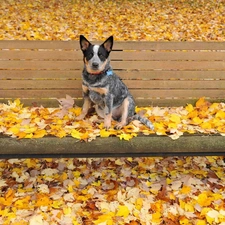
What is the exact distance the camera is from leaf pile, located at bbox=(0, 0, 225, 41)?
8555 mm

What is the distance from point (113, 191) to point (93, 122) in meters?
0.76

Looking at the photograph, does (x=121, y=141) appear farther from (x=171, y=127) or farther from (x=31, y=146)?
(x=31, y=146)

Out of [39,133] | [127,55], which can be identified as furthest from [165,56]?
[39,133]

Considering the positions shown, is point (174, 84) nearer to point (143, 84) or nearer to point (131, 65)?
point (143, 84)

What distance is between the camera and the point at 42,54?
3930 mm

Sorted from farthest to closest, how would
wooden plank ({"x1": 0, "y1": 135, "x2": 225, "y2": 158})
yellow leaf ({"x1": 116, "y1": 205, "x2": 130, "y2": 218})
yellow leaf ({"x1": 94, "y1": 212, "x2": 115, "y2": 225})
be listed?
yellow leaf ({"x1": 116, "y1": 205, "x2": 130, "y2": 218})
yellow leaf ({"x1": 94, "y1": 212, "x2": 115, "y2": 225})
wooden plank ({"x1": 0, "y1": 135, "x2": 225, "y2": 158})

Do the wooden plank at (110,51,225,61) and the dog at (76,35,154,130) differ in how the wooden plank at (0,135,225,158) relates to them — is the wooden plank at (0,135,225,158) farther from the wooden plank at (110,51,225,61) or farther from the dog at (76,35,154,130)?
the wooden plank at (110,51,225,61)

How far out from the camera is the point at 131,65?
13.2 ft

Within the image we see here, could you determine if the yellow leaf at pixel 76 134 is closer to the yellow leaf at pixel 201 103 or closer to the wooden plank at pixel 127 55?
the wooden plank at pixel 127 55

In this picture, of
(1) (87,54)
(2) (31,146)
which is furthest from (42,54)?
→ (2) (31,146)

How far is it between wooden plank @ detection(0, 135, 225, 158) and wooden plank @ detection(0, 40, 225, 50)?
1.45m

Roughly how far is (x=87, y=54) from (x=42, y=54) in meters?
0.93

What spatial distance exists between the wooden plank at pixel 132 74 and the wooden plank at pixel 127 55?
0.54ft

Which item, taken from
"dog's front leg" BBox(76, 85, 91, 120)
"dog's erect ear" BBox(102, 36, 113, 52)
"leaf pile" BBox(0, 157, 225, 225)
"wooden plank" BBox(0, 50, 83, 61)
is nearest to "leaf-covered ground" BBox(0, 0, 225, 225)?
"leaf pile" BBox(0, 157, 225, 225)
